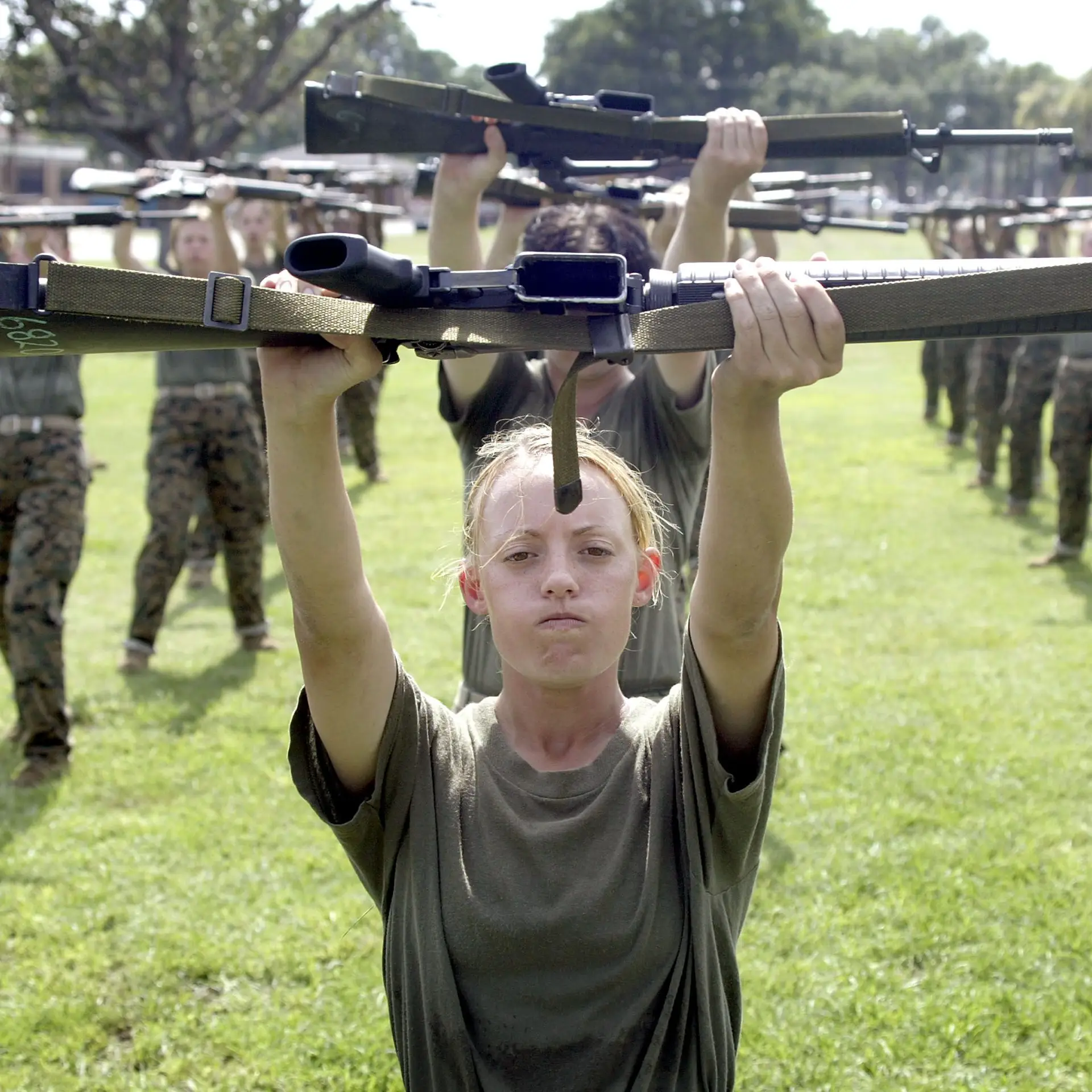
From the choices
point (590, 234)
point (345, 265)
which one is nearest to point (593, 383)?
point (590, 234)

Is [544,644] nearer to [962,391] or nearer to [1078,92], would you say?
[962,391]

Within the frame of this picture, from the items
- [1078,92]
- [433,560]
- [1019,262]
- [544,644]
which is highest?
[1078,92]

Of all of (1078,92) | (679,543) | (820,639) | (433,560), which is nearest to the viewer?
(679,543)

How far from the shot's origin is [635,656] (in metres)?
3.28

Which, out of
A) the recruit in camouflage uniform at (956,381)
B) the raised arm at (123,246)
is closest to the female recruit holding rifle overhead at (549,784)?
the raised arm at (123,246)

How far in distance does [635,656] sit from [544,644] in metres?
1.23

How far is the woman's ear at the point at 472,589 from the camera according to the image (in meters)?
2.34

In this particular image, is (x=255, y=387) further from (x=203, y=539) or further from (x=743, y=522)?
(x=743, y=522)

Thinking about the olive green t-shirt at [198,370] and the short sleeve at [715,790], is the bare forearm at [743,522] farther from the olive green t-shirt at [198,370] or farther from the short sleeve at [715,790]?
the olive green t-shirt at [198,370]

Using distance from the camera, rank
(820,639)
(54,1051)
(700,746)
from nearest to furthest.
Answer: (700,746) → (54,1051) → (820,639)

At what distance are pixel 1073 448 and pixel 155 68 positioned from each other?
106 ft

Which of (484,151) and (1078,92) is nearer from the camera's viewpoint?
(484,151)

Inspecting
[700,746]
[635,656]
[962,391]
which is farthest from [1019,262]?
[962,391]

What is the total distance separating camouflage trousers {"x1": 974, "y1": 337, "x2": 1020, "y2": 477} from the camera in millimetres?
12672
